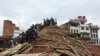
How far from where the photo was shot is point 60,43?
21.6m

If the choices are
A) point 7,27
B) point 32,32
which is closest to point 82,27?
point 7,27

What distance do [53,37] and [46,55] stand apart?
4.26 meters

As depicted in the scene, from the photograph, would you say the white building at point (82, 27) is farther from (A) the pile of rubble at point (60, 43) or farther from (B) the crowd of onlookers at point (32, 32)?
(A) the pile of rubble at point (60, 43)

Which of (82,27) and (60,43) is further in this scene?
(82,27)

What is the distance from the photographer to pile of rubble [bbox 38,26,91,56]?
65.7ft

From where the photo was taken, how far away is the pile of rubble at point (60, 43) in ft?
65.7

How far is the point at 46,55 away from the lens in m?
19.0

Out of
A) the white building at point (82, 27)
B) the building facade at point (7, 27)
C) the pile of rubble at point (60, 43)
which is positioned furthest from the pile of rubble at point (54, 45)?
the white building at point (82, 27)

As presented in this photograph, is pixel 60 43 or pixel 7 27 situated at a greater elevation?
pixel 7 27

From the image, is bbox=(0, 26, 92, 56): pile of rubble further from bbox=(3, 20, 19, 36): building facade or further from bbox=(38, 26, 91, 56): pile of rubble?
bbox=(3, 20, 19, 36): building facade

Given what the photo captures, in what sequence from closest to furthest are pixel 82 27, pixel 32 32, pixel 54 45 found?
pixel 54 45 < pixel 32 32 < pixel 82 27

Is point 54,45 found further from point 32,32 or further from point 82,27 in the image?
point 82,27

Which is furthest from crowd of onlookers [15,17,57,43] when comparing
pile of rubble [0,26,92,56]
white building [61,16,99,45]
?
white building [61,16,99,45]

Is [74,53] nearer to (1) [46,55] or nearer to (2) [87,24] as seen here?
(1) [46,55]
